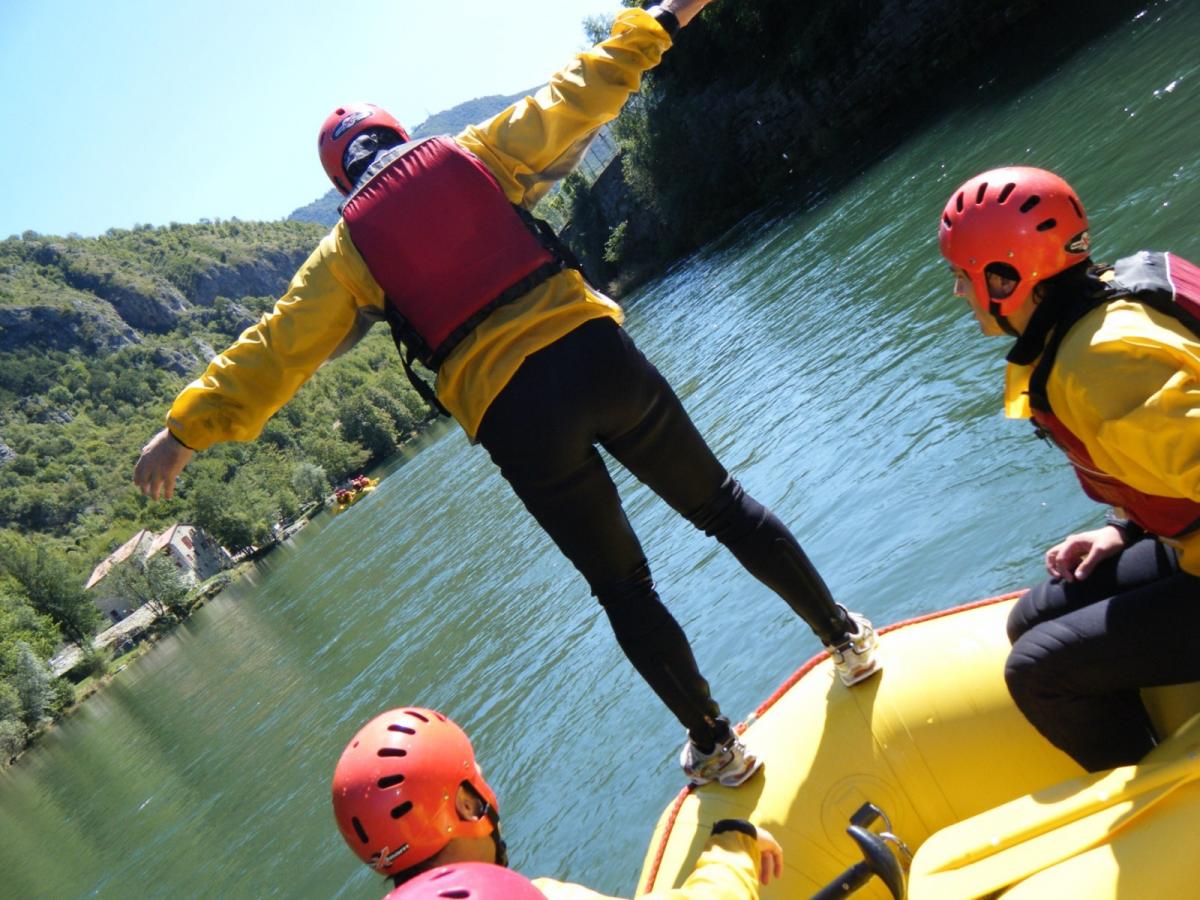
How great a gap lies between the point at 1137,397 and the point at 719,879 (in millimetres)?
1587

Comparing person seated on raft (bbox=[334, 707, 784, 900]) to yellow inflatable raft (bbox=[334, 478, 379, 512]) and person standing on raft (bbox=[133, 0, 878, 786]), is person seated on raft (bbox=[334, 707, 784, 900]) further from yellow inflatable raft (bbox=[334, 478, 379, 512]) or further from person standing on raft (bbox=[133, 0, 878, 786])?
yellow inflatable raft (bbox=[334, 478, 379, 512])

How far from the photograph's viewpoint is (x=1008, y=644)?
3.14 metres

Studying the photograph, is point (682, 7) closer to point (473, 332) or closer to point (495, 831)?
point (473, 332)

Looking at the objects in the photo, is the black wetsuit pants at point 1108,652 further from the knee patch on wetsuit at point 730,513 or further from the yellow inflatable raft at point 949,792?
the knee patch on wetsuit at point 730,513

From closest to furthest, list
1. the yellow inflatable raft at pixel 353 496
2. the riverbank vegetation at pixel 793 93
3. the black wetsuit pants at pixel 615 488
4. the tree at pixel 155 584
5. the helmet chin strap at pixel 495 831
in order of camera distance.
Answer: the helmet chin strap at pixel 495 831, the black wetsuit pants at pixel 615 488, the riverbank vegetation at pixel 793 93, the yellow inflatable raft at pixel 353 496, the tree at pixel 155 584

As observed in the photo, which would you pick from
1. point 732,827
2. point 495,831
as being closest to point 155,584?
point 495,831

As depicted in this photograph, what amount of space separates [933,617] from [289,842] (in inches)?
363

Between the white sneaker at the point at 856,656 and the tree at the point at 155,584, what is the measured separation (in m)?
71.4

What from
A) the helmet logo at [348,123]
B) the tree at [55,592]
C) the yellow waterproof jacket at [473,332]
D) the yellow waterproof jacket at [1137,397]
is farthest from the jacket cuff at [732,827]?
the tree at [55,592]

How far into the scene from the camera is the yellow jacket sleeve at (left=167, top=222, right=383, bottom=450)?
3.28 meters

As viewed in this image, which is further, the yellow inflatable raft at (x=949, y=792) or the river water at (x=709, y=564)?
the river water at (x=709, y=564)

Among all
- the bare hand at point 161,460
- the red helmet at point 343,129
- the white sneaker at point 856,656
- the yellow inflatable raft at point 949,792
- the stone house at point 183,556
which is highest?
the stone house at point 183,556

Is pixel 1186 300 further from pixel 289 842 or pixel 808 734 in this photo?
pixel 289 842

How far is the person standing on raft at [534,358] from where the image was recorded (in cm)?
317
